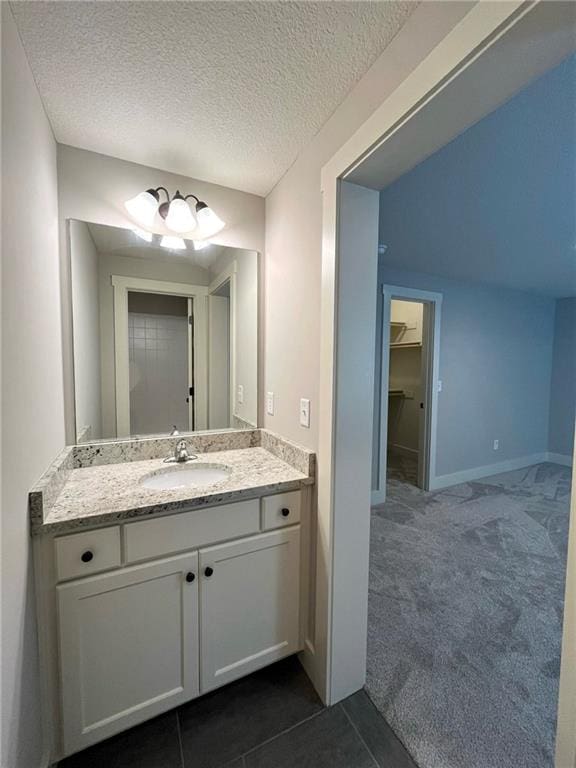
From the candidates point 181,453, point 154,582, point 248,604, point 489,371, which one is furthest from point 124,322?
point 489,371

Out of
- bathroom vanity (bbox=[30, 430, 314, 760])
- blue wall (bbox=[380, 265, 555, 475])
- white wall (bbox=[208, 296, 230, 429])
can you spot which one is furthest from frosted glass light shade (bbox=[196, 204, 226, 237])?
blue wall (bbox=[380, 265, 555, 475])

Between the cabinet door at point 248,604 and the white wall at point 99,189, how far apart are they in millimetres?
900

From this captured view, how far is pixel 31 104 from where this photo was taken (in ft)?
3.34

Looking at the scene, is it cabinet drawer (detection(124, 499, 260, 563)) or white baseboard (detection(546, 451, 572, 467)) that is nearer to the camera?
cabinet drawer (detection(124, 499, 260, 563))

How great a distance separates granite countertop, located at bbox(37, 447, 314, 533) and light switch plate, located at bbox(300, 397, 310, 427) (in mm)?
219

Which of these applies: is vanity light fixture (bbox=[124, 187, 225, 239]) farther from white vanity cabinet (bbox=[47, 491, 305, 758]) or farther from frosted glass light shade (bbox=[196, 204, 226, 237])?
white vanity cabinet (bbox=[47, 491, 305, 758])

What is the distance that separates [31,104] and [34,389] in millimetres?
921

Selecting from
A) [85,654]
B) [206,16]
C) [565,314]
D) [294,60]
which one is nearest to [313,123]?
[294,60]

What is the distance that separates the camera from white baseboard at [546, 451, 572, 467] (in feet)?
14.2

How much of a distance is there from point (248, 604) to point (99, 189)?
1.94 m

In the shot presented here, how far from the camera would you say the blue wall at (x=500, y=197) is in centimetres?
126

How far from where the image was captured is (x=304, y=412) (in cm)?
143

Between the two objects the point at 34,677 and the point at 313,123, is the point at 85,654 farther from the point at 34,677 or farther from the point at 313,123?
the point at 313,123

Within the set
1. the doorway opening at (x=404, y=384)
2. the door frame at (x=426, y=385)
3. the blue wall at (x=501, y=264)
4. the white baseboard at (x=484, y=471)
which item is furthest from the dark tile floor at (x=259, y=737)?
the doorway opening at (x=404, y=384)
